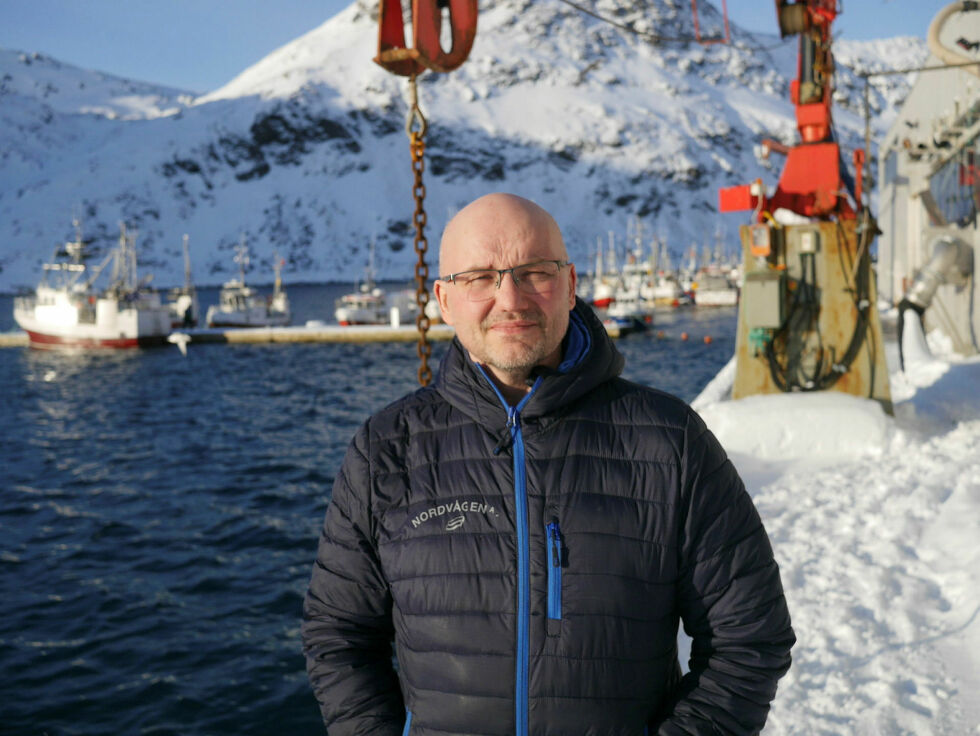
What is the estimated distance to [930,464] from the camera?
777cm

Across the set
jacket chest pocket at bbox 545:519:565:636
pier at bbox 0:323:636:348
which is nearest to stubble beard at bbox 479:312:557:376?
jacket chest pocket at bbox 545:519:565:636

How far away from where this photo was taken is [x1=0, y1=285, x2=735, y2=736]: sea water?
7.62m

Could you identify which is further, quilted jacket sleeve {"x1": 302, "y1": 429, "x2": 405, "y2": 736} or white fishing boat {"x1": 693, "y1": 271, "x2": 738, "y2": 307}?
white fishing boat {"x1": 693, "y1": 271, "x2": 738, "y2": 307}

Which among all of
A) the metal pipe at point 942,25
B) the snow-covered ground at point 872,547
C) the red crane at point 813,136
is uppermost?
the metal pipe at point 942,25

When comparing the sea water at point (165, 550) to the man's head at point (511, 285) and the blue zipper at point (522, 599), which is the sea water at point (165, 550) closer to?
the blue zipper at point (522, 599)

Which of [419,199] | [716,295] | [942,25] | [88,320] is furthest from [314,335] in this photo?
[419,199]

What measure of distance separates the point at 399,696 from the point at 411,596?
341 mm

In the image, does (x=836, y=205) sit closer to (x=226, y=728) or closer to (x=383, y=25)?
(x=383, y=25)

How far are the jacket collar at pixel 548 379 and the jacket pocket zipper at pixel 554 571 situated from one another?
33 centimetres

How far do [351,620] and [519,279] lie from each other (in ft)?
3.61

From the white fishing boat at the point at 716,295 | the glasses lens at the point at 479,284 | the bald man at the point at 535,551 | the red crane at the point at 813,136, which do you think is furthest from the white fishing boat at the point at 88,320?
the glasses lens at the point at 479,284

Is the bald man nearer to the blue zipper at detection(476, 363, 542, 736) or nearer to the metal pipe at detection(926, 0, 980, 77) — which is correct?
the blue zipper at detection(476, 363, 542, 736)

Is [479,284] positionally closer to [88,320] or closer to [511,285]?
[511,285]

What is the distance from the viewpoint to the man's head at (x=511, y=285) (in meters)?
2.17
